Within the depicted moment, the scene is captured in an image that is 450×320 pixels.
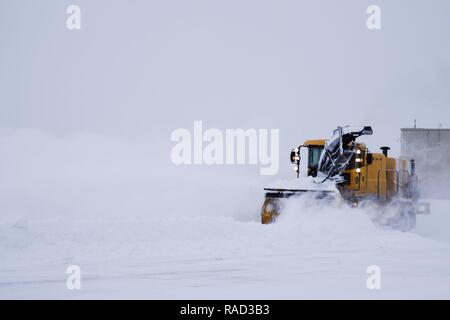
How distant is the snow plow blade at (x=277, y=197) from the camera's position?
41.3 ft

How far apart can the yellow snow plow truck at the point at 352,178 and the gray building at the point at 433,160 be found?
1801cm

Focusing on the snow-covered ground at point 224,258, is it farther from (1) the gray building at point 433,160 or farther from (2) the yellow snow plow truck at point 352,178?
(1) the gray building at point 433,160

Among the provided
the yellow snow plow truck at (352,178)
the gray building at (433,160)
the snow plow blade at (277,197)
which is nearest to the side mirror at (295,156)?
the yellow snow plow truck at (352,178)

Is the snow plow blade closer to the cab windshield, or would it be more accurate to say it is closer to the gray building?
the cab windshield

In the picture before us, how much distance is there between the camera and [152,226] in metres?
10.5

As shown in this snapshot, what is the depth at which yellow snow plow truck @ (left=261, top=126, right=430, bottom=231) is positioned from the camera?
13.1 metres

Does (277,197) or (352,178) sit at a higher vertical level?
(352,178)

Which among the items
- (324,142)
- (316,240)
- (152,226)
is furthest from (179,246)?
(324,142)

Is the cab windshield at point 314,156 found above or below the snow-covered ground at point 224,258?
above

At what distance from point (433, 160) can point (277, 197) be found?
22.7 m

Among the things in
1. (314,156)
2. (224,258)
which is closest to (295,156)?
(314,156)

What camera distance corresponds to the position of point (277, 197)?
13000 mm

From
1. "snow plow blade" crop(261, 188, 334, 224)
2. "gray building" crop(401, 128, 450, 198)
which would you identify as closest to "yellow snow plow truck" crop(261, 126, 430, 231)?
"snow plow blade" crop(261, 188, 334, 224)

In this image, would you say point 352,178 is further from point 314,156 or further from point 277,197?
point 277,197
